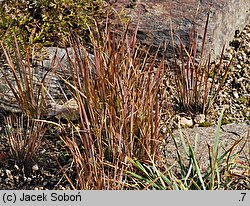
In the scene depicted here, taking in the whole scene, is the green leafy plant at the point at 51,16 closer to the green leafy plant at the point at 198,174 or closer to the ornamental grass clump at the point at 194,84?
the ornamental grass clump at the point at 194,84

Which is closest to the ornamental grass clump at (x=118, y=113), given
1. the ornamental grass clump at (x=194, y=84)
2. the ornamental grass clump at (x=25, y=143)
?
the ornamental grass clump at (x=25, y=143)

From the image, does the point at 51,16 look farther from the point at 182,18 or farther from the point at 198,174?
the point at 198,174

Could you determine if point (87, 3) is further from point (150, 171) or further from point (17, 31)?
point (150, 171)

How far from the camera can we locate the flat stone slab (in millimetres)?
3922

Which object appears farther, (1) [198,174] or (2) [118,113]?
(2) [118,113]

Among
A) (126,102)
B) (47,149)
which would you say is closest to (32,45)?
(47,149)

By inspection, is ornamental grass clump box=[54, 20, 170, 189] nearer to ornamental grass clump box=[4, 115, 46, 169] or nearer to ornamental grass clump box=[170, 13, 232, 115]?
ornamental grass clump box=[4, 115, 46, 169]

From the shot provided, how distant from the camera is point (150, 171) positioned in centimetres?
287

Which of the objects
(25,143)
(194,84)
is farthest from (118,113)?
(194,84)

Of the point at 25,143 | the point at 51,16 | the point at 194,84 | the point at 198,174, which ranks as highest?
the point at 51,16

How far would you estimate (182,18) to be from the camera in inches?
157

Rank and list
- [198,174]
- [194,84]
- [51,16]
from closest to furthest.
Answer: [198,174]
[194,84]
[51,16]

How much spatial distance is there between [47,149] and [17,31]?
835mm

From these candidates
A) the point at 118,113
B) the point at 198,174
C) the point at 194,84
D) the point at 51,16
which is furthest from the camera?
the point at 51,16
